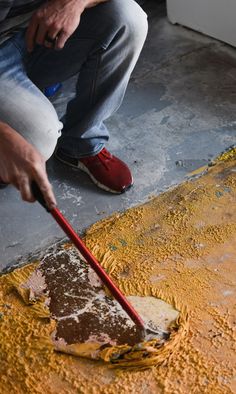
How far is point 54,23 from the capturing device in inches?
65.4

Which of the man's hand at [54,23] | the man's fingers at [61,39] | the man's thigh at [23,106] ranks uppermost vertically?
the man's hand at [54,23]

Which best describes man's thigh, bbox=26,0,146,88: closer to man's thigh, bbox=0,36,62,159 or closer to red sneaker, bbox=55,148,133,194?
man's thigh, bbox=0,36,62,159

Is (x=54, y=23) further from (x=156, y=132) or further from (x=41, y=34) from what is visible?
(x=156, y=132)

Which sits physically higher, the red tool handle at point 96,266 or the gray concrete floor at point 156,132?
the red tool handle at point 96,266

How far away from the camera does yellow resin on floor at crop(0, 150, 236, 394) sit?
1418mm

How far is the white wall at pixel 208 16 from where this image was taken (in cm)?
254

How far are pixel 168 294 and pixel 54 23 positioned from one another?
0.81 m

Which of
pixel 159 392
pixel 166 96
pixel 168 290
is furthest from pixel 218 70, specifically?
pixel 159 392

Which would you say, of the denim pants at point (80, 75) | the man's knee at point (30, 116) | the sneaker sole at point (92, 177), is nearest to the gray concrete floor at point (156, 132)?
the sneaker sole at point (92, 177)

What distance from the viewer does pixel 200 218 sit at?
1828 mm

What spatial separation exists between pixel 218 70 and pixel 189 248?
1018 mm

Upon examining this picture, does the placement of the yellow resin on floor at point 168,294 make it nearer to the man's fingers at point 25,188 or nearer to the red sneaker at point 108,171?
the red sneaker at point 108,171

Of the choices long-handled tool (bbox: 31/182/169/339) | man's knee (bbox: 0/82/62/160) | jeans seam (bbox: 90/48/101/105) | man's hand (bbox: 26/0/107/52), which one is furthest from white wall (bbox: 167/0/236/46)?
long-handled tool (bbox: 31/182/169/339)

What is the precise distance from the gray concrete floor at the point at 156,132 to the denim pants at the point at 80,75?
0.54 ft
